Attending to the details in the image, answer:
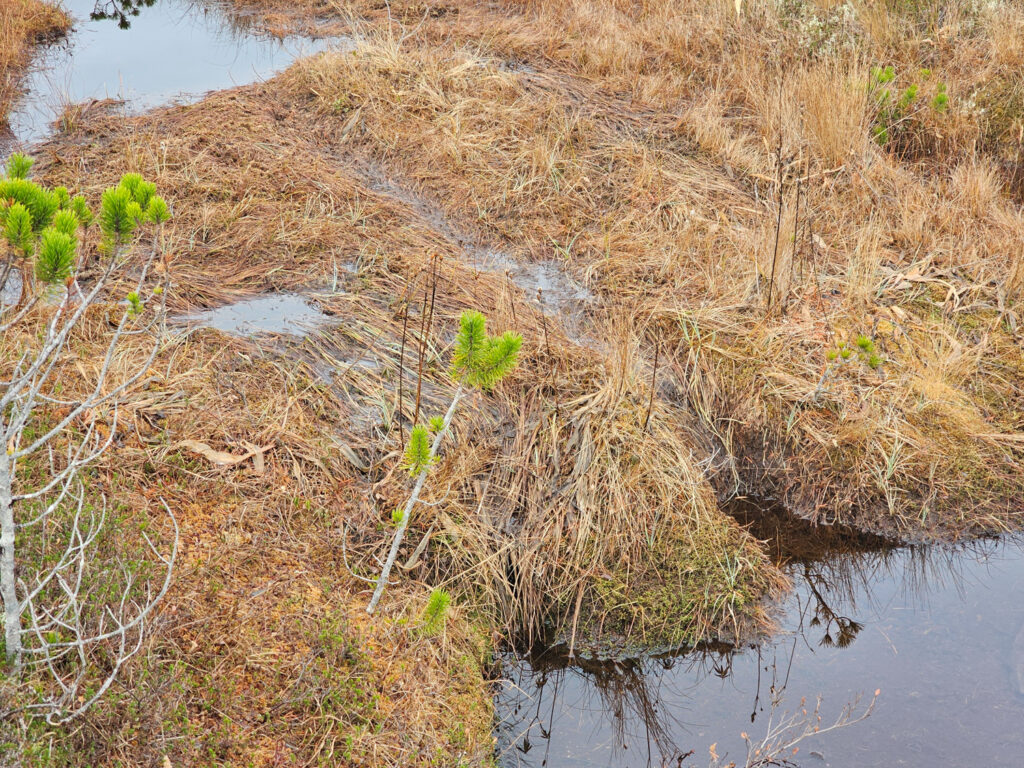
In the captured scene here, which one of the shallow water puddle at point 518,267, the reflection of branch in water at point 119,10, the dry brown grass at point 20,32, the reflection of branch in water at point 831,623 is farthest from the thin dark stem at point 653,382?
the reflection of branch in water at point 119,10

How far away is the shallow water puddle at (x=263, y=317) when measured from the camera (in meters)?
4.59

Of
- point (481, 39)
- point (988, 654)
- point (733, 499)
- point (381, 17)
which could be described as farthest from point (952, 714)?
point (381, 17)

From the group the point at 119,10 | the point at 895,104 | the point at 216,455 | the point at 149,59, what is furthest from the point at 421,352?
the point at 119,10

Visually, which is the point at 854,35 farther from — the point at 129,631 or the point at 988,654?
the point at 129,631

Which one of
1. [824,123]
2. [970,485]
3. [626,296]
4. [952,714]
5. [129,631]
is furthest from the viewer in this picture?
[824,123]

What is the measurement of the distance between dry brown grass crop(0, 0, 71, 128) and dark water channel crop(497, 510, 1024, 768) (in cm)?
618

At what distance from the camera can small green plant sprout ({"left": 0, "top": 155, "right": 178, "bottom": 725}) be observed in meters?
2.36

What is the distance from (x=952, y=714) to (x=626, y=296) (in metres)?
→ 2.80

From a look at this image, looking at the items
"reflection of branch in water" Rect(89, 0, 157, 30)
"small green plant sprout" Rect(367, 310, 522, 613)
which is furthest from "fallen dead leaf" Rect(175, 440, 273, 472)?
"reflection of branch in water" Rect(89, 0, 157, 30)

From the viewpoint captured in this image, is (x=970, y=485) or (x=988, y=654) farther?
(x=970, y=485)

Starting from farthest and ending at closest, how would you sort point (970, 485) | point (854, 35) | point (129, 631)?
point (854, 35), point (970, 485), point (129, 631)

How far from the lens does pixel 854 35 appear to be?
25.1 feet

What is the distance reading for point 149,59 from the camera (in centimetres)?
796

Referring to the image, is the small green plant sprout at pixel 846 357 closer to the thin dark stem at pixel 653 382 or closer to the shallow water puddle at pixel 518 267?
the thin dark stem at pixel 653 382
